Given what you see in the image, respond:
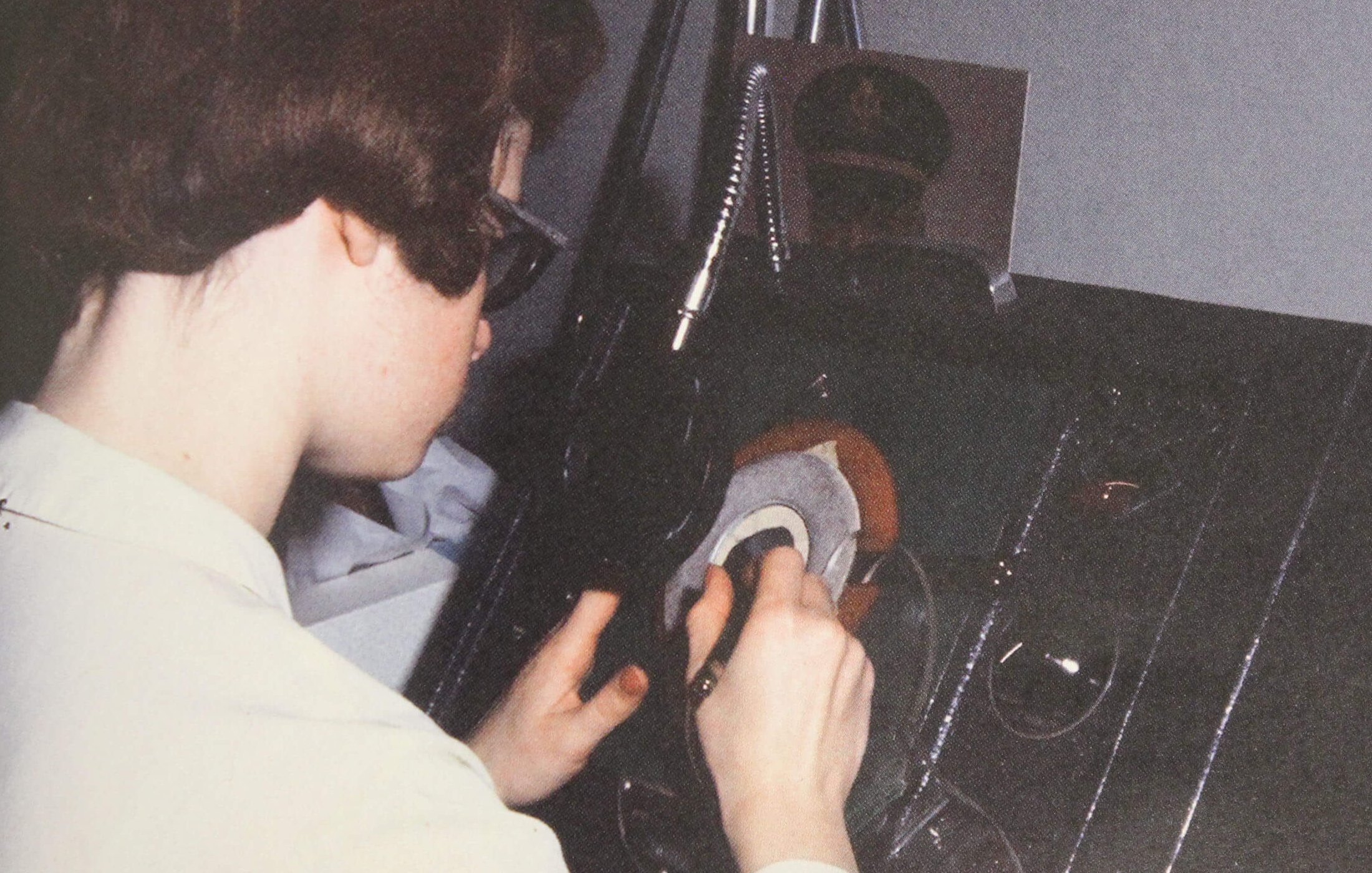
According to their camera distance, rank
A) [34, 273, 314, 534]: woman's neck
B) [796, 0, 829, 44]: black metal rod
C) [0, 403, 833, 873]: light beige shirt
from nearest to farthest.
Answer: [0, 403, 833, 873]: light beige shirt
[34, 273, 314, 534]: woman's neck
[796, 0, 829, 44]: black metal rod

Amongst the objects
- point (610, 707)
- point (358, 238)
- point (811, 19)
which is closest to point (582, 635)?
point (610, 707)

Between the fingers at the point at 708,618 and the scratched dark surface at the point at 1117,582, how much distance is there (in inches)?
3.4

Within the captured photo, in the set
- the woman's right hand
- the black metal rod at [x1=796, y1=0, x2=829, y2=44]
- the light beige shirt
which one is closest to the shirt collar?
the light beige shirt

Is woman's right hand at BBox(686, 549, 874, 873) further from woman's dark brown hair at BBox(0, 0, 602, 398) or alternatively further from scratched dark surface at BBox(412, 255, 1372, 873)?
woman's dark brown hair at BBox(0, 0, 602, 398)

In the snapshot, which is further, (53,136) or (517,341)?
(517,341)

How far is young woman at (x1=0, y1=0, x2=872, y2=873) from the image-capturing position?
0.42 metres

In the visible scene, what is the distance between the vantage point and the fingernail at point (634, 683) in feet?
2.18

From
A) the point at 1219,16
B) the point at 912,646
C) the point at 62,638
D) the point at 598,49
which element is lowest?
the point at 62,638

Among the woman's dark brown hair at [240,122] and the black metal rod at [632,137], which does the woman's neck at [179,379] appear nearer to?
the woman's dark brown hair at [240,122]

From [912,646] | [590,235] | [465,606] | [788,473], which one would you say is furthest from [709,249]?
[590,235]

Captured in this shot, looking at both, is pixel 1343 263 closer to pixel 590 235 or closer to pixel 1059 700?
pixel 1059 700

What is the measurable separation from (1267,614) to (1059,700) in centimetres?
11

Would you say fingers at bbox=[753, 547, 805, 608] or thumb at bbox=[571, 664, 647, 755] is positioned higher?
fingers at bbox=[753, 547, 805, 608]

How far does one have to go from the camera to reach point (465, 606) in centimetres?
96
